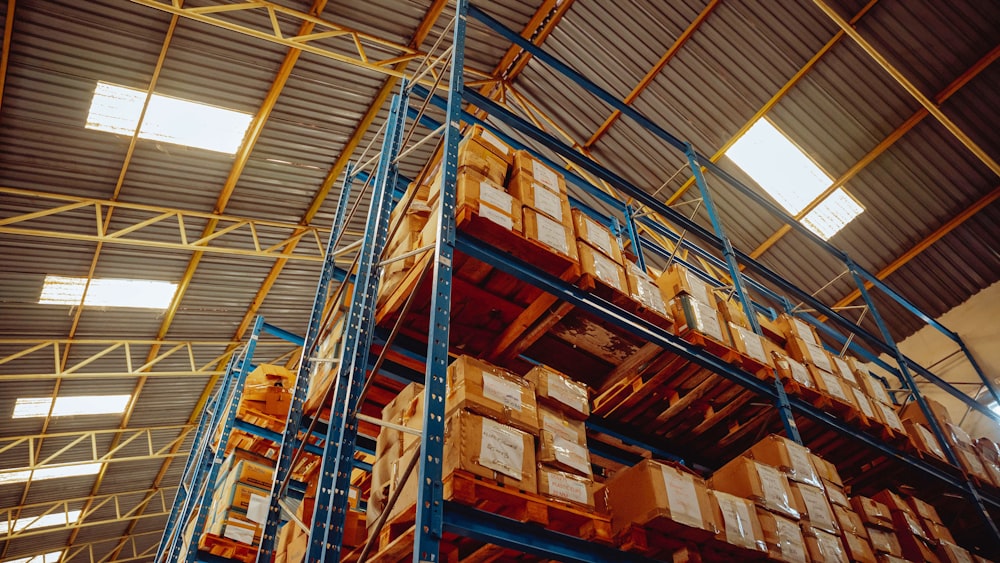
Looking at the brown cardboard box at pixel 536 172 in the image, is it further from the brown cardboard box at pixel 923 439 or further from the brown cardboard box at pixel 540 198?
the brown cardboard box at pixel 923 439

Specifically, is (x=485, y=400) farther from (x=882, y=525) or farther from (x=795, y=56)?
(x=795, y=56)

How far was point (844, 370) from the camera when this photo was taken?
274 inches

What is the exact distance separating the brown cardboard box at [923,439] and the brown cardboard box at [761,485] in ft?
12.3

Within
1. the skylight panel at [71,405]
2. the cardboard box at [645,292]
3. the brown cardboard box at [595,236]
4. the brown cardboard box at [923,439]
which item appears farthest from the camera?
the skylight panel at [71,405]

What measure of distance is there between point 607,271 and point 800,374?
2828 mm

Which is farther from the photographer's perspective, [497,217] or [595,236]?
[595,236]

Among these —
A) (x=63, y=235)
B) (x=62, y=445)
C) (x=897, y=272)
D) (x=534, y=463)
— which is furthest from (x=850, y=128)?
(x=62, y=445)

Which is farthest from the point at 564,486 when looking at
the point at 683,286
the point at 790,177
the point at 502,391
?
the point at 790,177

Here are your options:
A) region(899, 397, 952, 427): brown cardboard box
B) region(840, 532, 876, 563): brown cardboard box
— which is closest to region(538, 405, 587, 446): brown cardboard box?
region(840, 532, 876, 563): brown cardboard box

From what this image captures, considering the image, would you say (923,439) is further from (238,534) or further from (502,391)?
(238,534)

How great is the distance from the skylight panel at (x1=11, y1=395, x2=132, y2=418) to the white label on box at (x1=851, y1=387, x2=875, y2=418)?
1555cm

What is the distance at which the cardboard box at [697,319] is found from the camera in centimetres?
527

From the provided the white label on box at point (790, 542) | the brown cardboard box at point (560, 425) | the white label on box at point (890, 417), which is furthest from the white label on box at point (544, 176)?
the white label on box at point (890, 417)

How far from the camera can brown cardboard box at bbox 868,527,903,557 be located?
509 centimetres
